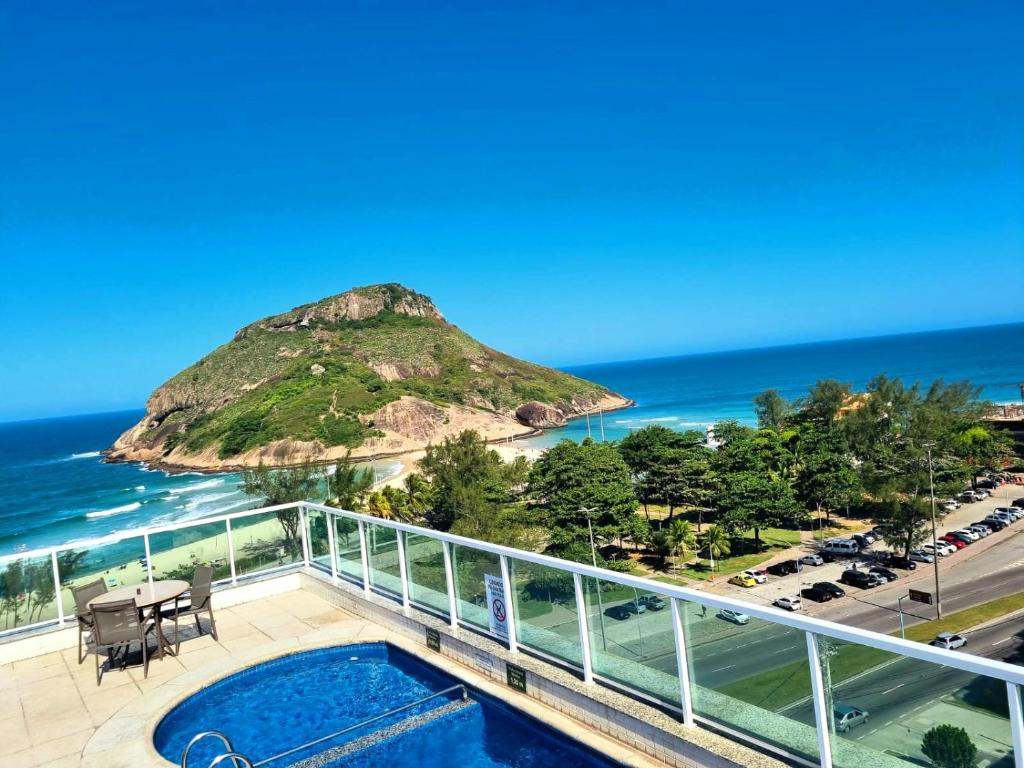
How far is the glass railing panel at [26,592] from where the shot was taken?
25.5ft

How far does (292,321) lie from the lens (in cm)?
11619

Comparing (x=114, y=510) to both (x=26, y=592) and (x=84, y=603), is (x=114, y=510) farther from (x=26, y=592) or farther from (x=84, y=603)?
(x=84, y=603)

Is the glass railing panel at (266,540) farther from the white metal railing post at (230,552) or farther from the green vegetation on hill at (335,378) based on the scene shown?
the green vegetation on hill at (335,378)

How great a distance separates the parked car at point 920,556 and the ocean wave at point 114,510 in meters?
55.7

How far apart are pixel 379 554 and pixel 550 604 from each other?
3263 mm

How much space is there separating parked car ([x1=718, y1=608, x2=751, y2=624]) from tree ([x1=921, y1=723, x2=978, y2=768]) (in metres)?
1.01

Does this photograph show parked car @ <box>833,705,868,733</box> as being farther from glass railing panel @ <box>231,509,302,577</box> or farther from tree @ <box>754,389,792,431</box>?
tree @ <box>754,389,792,431</box>

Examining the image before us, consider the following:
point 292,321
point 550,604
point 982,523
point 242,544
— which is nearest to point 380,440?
point 292,321

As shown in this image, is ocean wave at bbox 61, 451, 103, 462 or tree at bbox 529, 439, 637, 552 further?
ocean wave at bbox 61, 451, 103, 462

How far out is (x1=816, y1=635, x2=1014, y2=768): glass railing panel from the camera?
2818 millimetres

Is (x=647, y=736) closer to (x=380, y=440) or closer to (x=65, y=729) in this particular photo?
(x=65, y=729)

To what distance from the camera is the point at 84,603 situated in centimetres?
734

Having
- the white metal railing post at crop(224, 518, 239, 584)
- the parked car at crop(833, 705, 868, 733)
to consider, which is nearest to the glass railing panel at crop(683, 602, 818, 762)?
the parked car at crop(833, 705, 868, 733)

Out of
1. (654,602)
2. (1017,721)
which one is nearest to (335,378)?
(654,602)
